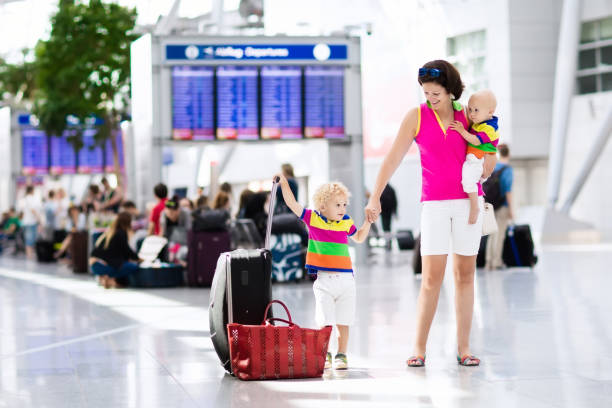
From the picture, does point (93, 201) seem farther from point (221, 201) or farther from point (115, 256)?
point (221, 201)

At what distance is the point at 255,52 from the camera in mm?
16000

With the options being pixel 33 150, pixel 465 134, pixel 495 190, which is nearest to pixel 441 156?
pixel 465 134

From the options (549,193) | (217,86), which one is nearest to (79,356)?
(217,86)

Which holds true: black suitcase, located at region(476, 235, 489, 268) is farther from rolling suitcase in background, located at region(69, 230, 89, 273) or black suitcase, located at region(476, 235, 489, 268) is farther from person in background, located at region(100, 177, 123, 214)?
person in background, located at region(100, 177, 123, 214)

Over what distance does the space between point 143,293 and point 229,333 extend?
23.5 feet

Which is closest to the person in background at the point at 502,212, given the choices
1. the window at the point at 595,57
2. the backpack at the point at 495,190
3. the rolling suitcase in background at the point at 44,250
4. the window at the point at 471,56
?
the backpack at the point at 495,190

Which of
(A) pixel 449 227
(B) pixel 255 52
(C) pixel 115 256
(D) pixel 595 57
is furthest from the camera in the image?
(D) pixel 595 57

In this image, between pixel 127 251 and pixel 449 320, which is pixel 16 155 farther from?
pixel 449 320

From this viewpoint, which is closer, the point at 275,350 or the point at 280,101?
the point at 275,350

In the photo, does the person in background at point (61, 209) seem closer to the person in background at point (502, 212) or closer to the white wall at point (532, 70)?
the person in background at point (502, 212)

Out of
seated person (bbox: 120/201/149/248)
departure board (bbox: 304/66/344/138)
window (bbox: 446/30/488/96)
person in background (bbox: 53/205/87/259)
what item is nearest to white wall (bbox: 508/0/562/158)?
window (bbox: 446/30/488/96)

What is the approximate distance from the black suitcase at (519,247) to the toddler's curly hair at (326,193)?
8.58 meters

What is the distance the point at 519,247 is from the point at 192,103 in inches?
231

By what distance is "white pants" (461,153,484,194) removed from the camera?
5340 mm
